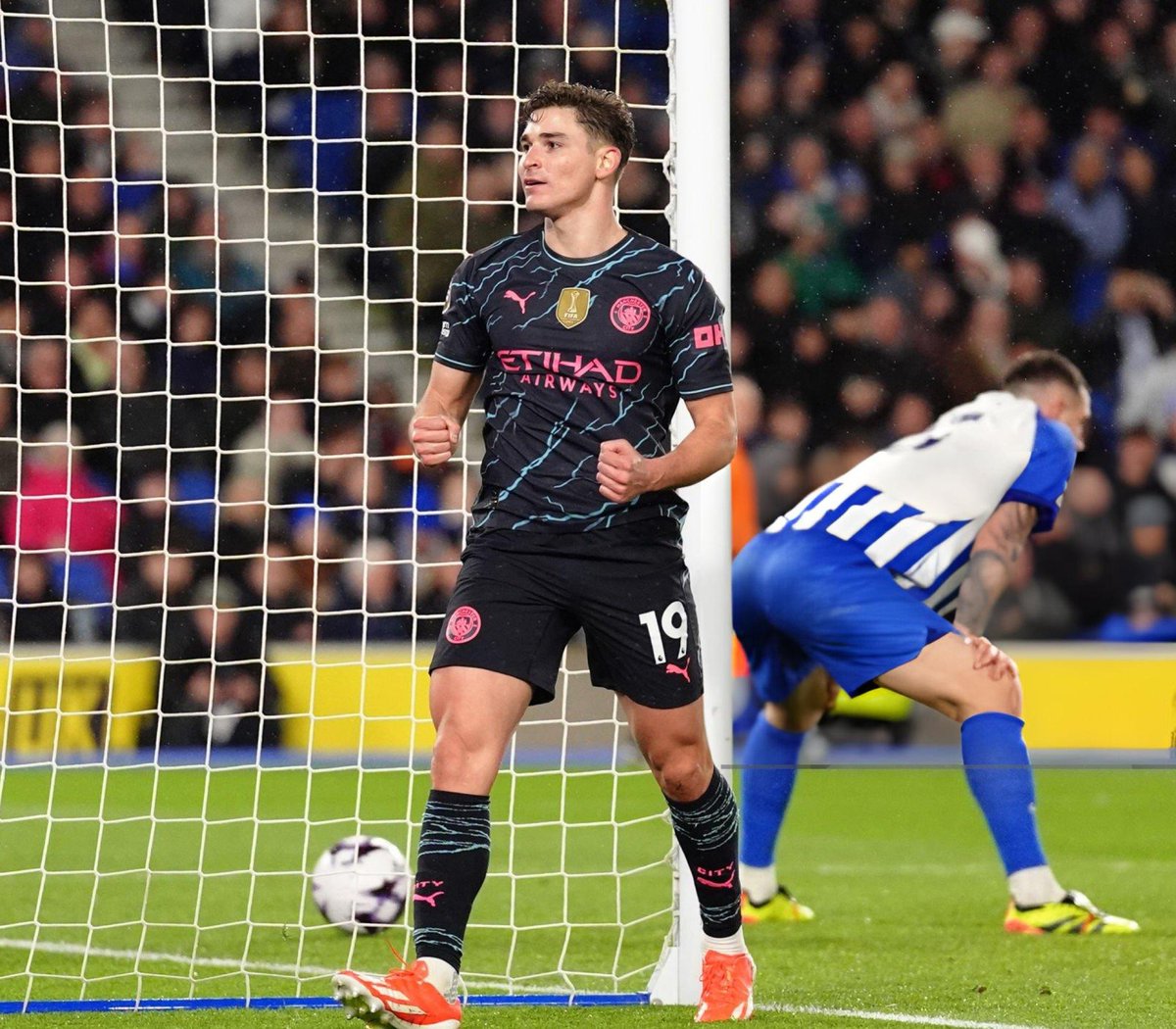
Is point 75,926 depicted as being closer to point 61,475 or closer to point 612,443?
point 612,443

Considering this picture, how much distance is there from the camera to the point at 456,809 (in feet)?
10.4

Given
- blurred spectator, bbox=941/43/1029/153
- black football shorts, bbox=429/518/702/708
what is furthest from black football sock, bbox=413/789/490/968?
blurred spectator, bbox=941/43/1029/153

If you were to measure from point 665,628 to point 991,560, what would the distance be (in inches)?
78.5

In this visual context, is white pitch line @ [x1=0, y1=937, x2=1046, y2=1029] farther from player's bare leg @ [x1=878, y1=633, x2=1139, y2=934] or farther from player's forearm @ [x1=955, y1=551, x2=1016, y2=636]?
player's forearm @ [x1=955, y1=551, x2=1016, y2=636]

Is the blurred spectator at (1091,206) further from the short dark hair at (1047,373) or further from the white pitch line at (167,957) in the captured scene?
the white pitch line at (167,957)

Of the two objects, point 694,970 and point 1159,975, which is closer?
point 694,970

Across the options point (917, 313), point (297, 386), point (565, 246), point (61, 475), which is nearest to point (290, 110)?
point (297, 386)

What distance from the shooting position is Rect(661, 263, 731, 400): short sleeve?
3.30 meters

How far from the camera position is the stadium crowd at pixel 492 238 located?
33.5 feet

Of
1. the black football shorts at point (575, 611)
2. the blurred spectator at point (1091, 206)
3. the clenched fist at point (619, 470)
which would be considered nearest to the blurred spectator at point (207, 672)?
the blurred spectator at point (1091, 206)

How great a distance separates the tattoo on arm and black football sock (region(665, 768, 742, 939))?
170cm

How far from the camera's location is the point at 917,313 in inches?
477

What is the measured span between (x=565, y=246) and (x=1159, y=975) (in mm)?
2001

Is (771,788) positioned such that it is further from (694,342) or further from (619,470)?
(619,470)
